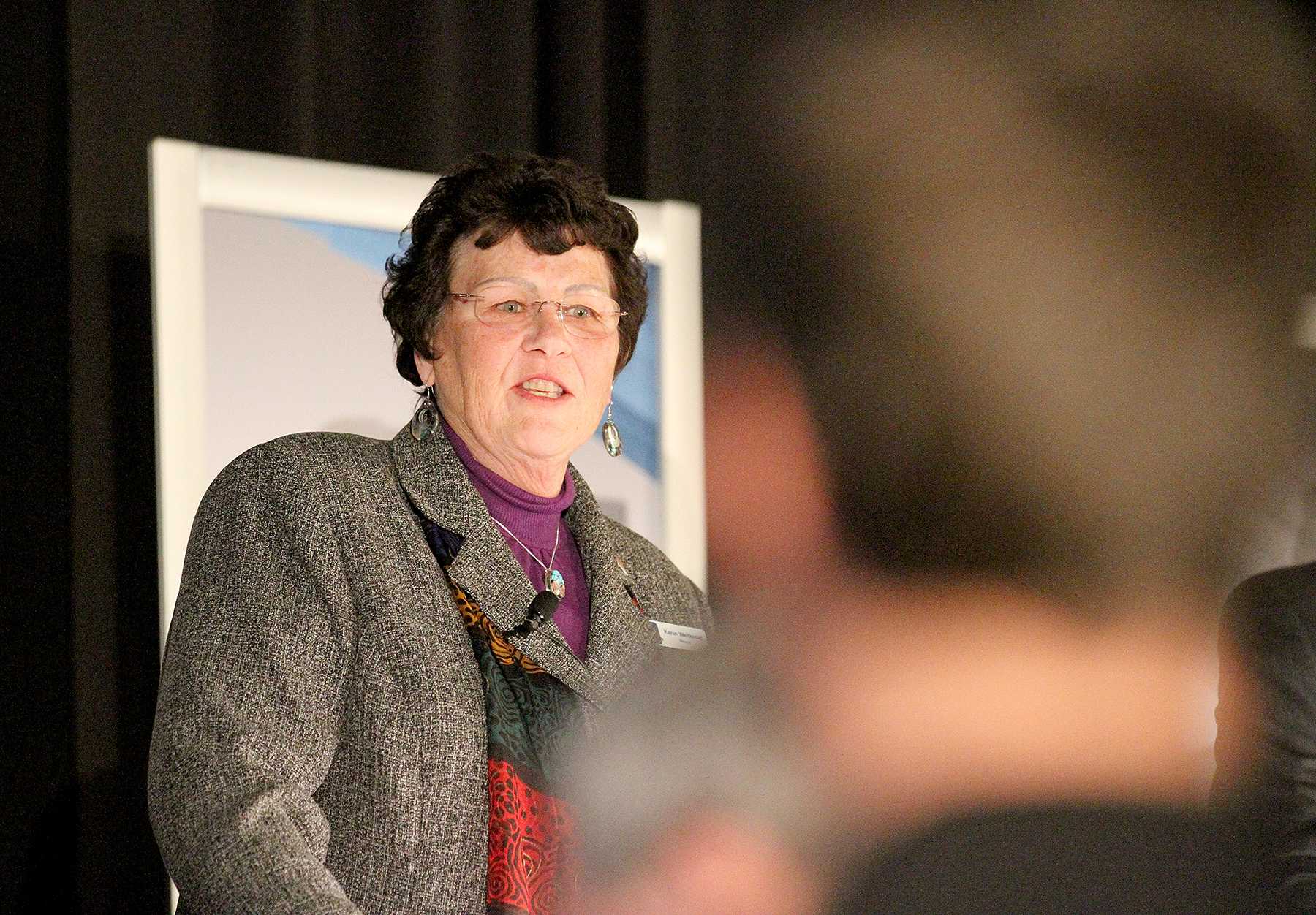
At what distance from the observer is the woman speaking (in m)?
0.88

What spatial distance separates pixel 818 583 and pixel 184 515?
2.76 feet

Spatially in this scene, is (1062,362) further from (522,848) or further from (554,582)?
(522,848)

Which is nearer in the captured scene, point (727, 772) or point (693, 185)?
point (727, 772)

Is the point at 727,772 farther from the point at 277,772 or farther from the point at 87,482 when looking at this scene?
the point at 87,482

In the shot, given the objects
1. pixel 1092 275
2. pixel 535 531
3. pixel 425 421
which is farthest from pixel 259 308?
pixel 1092 275

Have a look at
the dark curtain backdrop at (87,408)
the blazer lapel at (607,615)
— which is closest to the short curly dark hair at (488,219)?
the blazer lapel at (607,615)

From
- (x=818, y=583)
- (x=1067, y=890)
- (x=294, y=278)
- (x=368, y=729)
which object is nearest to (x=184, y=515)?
(x=294, y=278)

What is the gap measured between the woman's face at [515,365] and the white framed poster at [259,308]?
1.11ft

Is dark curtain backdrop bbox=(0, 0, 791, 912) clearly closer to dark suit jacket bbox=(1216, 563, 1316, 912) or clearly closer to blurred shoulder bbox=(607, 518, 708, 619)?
blurred shoulder bbox=(607, 518, 708, 619)

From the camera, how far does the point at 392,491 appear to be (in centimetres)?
109

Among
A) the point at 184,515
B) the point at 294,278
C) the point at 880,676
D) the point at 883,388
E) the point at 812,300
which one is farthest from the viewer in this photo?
the point at 812,300

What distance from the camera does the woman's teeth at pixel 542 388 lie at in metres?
1.19

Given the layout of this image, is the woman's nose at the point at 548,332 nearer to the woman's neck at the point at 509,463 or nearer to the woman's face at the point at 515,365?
the woman's face at the point at 515,365

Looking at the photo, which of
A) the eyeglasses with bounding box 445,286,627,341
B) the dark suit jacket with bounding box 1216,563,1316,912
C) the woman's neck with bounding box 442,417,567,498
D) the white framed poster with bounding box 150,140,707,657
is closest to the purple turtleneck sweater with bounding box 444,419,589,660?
the woman's neck with bounding box 442,417,567,498
